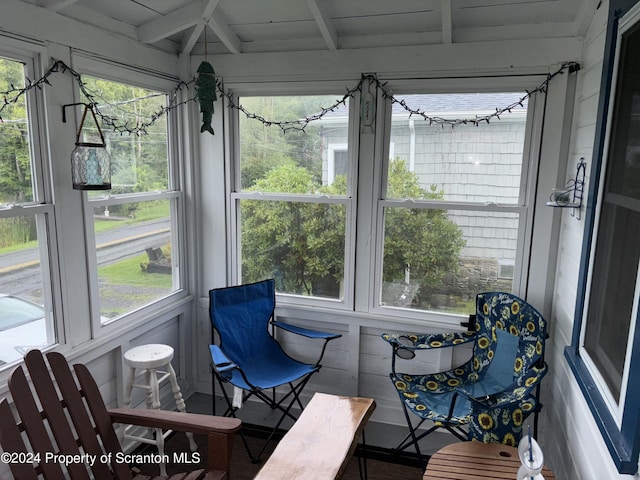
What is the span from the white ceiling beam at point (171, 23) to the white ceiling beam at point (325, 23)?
2.19 ft

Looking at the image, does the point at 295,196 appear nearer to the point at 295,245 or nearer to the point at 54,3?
the point at 295,245

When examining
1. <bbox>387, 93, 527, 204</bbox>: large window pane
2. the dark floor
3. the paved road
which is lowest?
the dark floor

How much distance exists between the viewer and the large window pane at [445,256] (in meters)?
2.92

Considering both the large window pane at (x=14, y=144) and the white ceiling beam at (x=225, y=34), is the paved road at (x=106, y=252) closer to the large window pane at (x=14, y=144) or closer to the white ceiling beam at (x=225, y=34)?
the large window pane at (x=14, y=144)

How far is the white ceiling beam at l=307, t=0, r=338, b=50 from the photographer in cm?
257

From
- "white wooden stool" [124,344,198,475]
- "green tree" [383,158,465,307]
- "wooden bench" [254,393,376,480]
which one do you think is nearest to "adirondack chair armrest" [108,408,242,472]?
"wooden bench" [254,393,376,480]

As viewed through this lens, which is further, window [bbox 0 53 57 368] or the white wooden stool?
the white wooden stool

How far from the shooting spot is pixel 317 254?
3260 millimetres

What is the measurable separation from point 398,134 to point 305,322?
142cm

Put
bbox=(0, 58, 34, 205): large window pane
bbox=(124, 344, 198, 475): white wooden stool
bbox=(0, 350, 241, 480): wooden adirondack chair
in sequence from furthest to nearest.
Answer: bbox=(124, 344, 198, 475): white wooden stool → bbox=(0, 58, 34, 205): large window pane → bbox=(0, 350, 241, 480): wooden adirondack chair

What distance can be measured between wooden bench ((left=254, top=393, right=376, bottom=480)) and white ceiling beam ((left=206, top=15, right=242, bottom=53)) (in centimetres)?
218

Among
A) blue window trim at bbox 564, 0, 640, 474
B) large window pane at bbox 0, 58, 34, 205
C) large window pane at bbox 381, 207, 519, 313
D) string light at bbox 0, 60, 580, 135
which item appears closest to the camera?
blue window trim at bbox 564, 0, 640, 474

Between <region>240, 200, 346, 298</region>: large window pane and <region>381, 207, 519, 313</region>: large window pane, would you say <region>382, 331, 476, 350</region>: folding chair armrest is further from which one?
<region>240, 200, 346, 298</region>: large window pane

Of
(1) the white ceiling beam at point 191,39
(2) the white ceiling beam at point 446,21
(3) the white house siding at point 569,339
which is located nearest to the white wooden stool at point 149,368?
(1) the white ceiling beam at point 191,39
